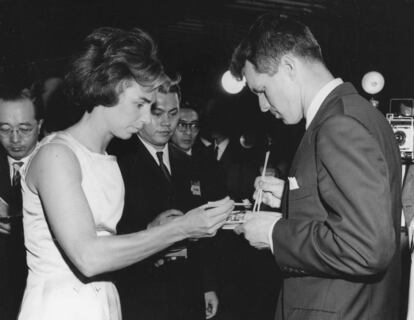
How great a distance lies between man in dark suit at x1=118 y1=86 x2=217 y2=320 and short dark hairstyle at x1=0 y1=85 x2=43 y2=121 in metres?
0.80

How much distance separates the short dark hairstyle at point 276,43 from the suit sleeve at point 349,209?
0.45 m

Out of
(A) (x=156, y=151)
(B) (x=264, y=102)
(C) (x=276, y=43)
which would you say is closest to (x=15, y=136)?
(A) (x=156, y=151)

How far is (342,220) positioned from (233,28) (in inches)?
325

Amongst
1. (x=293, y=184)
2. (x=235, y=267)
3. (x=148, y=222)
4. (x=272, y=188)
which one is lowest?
(x=235, y=267)

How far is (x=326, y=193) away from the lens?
1.49m

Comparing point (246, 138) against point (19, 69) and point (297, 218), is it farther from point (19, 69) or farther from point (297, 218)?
point (297, 218)

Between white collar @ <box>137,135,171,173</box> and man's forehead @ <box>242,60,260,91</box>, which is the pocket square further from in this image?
white collar @ <box>137,135,171,173</box>

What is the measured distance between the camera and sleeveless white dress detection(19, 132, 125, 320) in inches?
72.3

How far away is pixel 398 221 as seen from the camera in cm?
169

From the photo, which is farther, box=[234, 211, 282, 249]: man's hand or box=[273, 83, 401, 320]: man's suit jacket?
box=[234, 211, 282, 249]: man's hand

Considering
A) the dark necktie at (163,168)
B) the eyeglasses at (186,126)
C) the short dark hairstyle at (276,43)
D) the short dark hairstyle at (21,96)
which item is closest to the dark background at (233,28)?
the eyeglasses at (186,126)

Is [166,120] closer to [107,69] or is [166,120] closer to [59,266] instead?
[107,69]

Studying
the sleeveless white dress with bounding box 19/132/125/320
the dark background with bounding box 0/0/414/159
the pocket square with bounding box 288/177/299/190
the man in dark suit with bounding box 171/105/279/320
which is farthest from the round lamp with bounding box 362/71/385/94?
the sleeveless white dress with bounding box 19/132/125/320

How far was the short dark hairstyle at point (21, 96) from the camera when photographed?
3246mm
